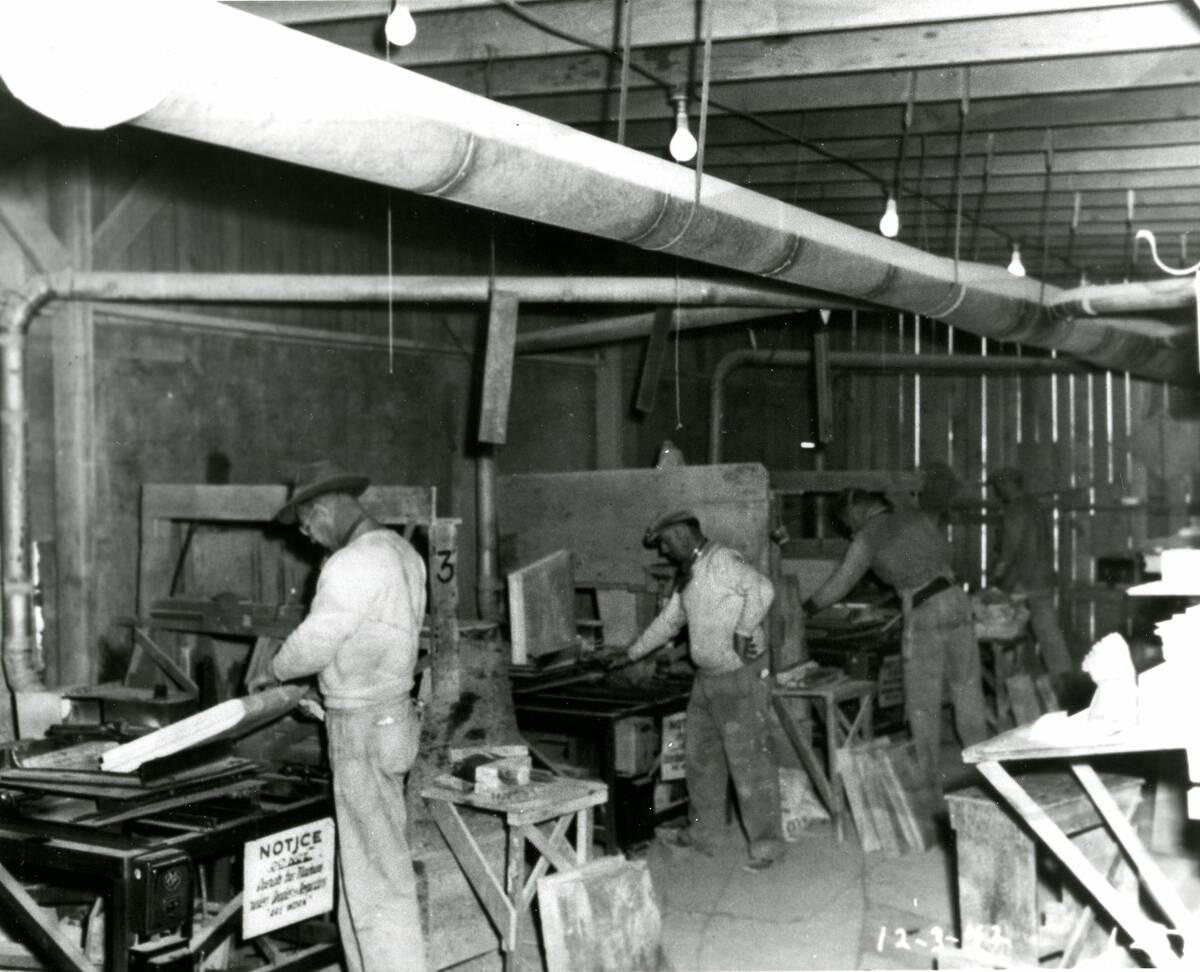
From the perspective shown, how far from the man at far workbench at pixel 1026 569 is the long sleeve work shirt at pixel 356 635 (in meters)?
6.68

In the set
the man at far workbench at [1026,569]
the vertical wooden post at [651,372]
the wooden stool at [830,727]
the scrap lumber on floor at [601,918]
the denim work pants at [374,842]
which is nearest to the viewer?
the scrap lumber on floor at [601,918]

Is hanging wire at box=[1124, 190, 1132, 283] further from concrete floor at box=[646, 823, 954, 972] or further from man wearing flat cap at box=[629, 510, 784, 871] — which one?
concrete floor at box=[646, 823, 954, 972]

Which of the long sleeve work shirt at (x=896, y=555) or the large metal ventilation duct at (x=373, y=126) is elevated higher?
the large metal ventilation duct at (x=373, y=126)

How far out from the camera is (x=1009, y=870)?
199 inches

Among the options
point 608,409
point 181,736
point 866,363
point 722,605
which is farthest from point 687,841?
point 866,363

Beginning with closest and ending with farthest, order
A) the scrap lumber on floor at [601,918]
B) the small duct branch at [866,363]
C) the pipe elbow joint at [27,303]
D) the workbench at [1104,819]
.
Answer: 1. the workbench at [1104,819]
2. the scrap lumber on floor at [601,918]
3. the pipe elbow joint at [27,303]
4. the small duct branch at [866,363]

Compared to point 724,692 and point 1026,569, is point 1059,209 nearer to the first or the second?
point 1026,569

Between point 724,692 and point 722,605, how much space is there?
18.9 inches

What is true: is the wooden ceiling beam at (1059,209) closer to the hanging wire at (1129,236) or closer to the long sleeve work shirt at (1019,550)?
the hanging wire at (1129,236)

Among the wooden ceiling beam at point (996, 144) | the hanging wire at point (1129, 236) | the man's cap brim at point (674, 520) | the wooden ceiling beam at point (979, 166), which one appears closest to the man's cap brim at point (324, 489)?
the man's cap brim at point (674, 520)

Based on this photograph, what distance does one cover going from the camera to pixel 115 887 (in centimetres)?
432

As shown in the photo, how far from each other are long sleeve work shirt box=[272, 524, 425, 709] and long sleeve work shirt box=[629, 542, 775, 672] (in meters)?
2.13

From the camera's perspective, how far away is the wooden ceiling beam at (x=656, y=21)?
4.61m

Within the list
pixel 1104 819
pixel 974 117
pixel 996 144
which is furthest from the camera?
pixel 996 144
